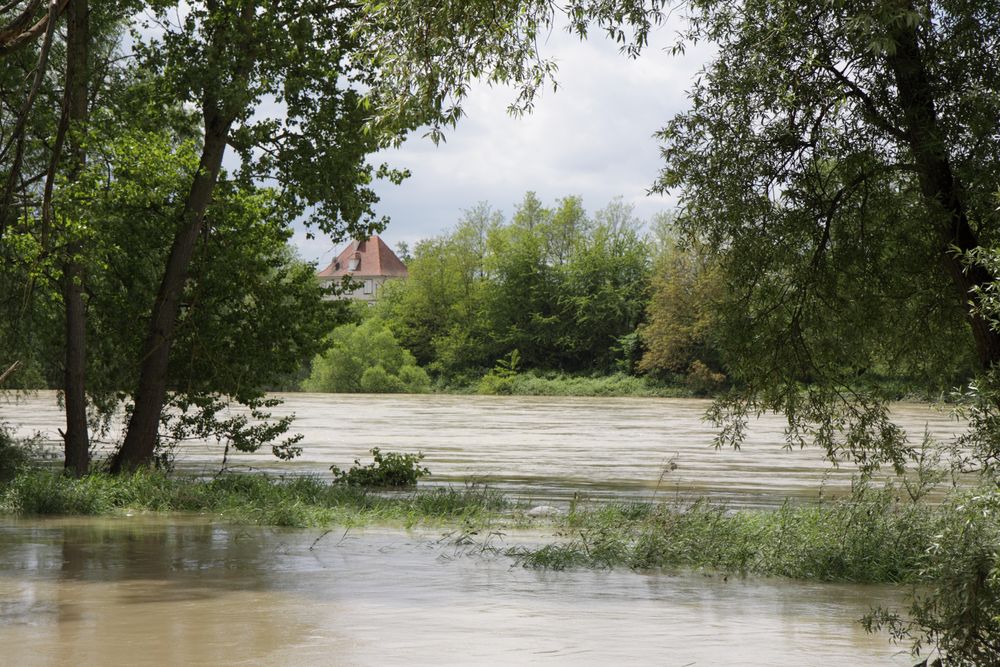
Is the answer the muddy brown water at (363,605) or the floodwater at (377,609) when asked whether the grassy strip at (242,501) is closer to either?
the muddy brown water at (363,605)

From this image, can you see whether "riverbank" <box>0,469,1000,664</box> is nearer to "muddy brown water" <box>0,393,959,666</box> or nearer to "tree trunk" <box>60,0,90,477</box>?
"muddy brown water" <box>0,393,959,666</box>

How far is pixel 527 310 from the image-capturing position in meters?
89.2

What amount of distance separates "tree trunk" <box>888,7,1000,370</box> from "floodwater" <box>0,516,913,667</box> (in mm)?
2961

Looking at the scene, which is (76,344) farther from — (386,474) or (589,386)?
(589,386)

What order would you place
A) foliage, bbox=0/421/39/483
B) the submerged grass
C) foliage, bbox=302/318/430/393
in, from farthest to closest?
foliage, bbox=302/318/430/393
the submerged grass
foliage, bbox=0/421/39/483

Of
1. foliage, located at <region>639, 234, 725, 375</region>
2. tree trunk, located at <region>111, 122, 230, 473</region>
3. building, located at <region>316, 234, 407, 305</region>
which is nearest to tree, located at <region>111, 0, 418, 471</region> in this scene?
tree trunk, located at <region>111, 122, 230, 473</region>

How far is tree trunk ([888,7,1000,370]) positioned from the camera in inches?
299

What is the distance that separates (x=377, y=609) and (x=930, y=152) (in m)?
5.58

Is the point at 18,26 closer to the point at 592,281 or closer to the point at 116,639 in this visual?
the point at 116,639

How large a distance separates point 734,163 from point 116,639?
19.7 ft

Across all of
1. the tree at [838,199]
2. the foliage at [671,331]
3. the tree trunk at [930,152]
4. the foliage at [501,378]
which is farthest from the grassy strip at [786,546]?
the foliage at [501,378]

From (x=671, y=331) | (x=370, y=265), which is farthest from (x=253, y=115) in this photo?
(x=370, y=265)

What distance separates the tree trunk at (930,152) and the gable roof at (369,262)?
125m

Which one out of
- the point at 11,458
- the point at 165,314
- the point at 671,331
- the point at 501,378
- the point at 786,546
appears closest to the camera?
the point at 786,546
